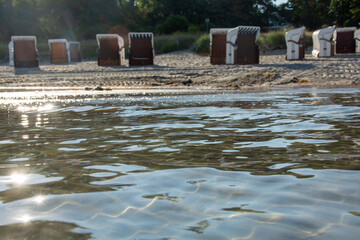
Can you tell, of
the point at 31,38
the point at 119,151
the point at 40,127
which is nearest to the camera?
the point at 119,151

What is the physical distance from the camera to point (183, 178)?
99.7 inches

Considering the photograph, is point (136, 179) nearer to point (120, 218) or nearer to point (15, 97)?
point (120, 218)

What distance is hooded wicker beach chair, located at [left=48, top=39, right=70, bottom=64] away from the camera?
27766mm

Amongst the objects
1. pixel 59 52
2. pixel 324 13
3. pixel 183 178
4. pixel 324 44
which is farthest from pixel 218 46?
pixel 324 13

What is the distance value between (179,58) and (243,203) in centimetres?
2224

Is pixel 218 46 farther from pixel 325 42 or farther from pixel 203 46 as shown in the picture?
pixel 203 46

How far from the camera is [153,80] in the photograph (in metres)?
12.7

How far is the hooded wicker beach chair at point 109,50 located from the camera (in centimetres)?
2098

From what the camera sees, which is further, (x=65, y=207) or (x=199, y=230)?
(x=65, y=207)

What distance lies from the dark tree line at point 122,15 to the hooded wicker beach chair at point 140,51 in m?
20.7

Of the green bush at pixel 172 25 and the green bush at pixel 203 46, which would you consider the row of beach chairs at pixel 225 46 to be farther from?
the green bush at pixel 172 25

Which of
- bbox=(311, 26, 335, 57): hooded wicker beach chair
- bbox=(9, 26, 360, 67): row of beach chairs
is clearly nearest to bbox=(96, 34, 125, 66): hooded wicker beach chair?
bbox=(9, 26, 360, 67): row of beach chairs

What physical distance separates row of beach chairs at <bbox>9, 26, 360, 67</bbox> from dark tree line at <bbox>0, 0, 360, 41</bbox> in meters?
19.8

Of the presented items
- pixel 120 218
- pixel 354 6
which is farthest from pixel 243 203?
pixel 354 6
